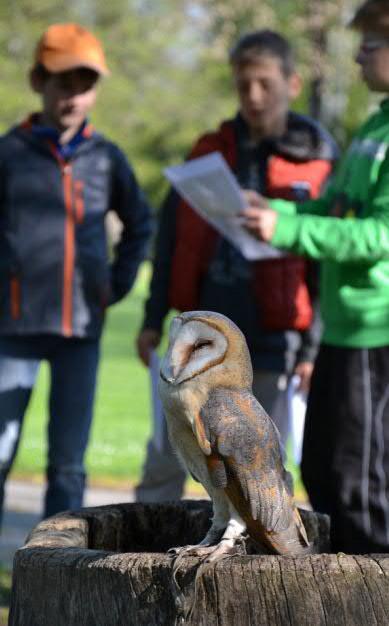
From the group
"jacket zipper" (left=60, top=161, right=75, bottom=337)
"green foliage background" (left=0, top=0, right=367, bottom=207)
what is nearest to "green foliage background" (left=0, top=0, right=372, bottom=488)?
"green foliage background" (left=0, top=0, right=367, bottom=207)

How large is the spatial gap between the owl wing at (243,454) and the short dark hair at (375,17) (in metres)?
2.03

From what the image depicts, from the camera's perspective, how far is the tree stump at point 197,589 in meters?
2.36

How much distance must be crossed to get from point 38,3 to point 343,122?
13.6 m

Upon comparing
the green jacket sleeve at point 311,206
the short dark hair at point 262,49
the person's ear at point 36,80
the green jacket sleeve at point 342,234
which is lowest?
the green jacket sleeve at point 342,234

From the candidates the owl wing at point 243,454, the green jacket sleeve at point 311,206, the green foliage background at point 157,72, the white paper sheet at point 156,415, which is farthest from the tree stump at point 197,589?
the green foliage background at point 157,72

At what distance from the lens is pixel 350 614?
235cm

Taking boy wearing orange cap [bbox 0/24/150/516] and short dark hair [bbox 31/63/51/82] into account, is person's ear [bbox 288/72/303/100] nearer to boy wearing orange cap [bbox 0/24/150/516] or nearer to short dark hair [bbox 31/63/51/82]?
boy wearing orange cap [bbox 0/24/150/516]

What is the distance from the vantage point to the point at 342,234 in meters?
3.95

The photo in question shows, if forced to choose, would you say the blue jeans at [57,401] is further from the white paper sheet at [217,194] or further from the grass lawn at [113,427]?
the grass lawn at [113,427]

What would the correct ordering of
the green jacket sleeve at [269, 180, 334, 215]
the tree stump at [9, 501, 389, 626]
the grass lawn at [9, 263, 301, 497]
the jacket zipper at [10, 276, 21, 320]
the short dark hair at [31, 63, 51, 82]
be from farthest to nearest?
the grass lawn at [9, 263, 301, 497] → the short dark hair at [31, 63, 51, 82] → the jacket zipper at [10, 276, 21, 320] → the green jacket sleeve at [269, 180, 334, 215] → the tree stump at [9, 501, 389, 626]

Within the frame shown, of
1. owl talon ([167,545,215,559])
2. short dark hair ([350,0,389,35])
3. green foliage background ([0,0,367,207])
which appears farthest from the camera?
green foliage background ([0,0,367,207])

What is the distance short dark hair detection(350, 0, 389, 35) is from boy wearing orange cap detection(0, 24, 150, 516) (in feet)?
4.28

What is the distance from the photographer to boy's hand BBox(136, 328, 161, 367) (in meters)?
5.50

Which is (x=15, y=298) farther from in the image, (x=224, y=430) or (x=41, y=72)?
(x=224, y=430)
